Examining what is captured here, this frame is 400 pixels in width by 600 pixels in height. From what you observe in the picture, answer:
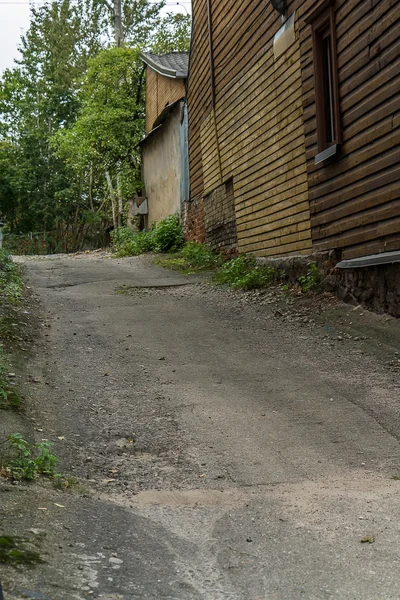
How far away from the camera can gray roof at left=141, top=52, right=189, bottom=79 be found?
1924cm

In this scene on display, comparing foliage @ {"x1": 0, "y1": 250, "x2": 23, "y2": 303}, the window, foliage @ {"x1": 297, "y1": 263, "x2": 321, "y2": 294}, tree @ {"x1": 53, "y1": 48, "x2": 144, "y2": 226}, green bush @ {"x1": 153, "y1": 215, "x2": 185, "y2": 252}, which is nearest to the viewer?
the window

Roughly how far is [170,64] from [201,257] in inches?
349

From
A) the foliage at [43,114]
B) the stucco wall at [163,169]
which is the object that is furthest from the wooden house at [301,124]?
the foliage at [43,114]

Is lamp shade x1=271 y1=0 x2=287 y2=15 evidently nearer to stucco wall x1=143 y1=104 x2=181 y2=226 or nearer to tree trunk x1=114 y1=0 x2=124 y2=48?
stucco wall x1=143 y1=104 x2=181 y2=226

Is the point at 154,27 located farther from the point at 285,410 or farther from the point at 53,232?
the point at 285,410

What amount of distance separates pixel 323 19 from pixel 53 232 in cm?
2775

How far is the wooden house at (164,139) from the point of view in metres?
19.7

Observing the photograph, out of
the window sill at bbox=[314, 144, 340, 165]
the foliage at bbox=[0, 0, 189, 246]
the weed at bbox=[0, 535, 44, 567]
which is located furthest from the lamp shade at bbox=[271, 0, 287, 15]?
the foliage at bbox=[0, 0, 189, 246]

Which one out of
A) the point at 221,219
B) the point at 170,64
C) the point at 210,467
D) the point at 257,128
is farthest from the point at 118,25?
the point at 210,467

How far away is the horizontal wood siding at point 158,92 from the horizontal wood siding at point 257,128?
3637 millimetres

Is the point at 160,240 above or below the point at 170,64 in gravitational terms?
below

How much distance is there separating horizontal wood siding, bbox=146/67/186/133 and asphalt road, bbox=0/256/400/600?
42.4 feet

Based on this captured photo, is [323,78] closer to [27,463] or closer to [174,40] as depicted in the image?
[27,463]

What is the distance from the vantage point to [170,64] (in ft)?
71.0
